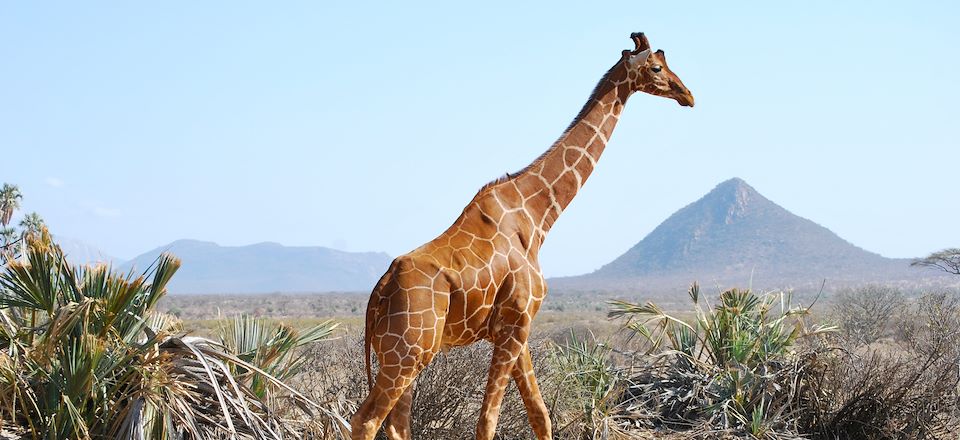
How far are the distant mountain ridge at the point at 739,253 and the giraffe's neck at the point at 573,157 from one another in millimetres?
96515

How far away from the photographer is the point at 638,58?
6.86 metres

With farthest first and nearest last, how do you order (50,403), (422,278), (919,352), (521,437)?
(919,352) → (521,437) → (50,403) → (422,278)

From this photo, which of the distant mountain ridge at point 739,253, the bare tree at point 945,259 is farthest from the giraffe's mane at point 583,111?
the distant mountain ridge at point 739,253

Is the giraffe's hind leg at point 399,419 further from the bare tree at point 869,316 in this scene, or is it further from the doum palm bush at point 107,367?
the bare tree at point 869,316

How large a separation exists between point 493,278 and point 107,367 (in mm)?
2685

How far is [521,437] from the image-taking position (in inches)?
338

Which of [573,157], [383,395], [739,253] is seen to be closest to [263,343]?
[383,395]

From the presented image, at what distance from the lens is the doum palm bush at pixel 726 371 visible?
9.45 m

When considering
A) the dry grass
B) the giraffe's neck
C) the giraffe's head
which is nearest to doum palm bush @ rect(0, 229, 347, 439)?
the dry grass

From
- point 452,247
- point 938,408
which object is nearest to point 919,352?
point 938,408

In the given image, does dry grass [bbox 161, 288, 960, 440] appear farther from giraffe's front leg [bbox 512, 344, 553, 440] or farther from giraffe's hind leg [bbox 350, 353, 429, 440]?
giraffe's hind leg [bbox 350, 353, 429, 440]

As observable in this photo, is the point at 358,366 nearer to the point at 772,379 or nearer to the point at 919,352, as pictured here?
the point at 772,379

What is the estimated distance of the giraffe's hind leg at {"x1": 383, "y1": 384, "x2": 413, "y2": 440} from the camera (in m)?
6.30

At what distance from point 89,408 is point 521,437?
12.2 ft
